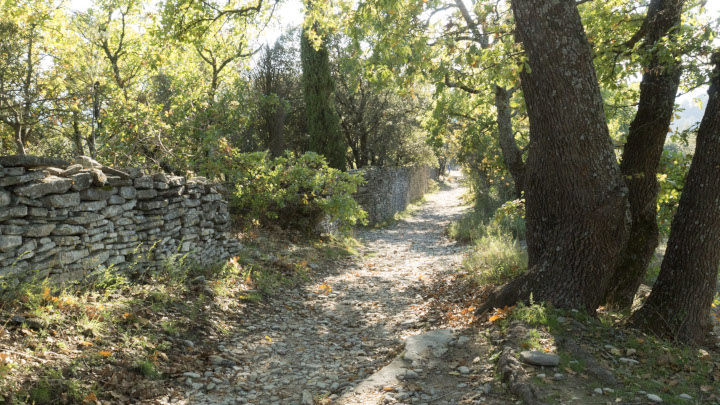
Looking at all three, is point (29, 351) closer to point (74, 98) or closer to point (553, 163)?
point (553, 163)

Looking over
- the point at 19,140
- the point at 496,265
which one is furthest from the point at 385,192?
the point at 19,140

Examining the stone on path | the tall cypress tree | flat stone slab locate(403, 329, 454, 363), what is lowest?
flat stone slab locate(403, 329, 454, 363)

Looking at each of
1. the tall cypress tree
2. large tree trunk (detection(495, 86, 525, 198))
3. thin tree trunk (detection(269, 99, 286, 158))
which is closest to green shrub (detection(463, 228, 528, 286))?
large tree trunk (detection(495, 86, 525, 198))

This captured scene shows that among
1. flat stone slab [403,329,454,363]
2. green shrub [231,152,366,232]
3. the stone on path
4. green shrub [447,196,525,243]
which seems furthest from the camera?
green shrub [447,196,525,243]

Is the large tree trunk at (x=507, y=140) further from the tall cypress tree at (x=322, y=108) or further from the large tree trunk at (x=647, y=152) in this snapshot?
the tall cypress tree at (x=322, y=108)

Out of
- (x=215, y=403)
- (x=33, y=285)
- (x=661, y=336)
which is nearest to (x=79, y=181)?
(x=33, y=285)

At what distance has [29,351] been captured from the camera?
11.8ft

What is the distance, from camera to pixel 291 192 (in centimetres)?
1000

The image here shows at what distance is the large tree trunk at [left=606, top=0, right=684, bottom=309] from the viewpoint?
538 centimetres

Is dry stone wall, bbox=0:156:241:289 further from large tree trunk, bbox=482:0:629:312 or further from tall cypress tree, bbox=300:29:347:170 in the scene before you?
tall cypress tree, bbox=300:29:347:170

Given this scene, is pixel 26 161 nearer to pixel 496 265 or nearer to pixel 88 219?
pixel 88 219

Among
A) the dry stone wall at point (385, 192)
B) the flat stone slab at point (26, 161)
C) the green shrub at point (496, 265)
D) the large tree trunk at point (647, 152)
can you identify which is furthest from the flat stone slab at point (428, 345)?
the dry stone wall at point (385, 192)

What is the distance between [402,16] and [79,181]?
5939 millimetres

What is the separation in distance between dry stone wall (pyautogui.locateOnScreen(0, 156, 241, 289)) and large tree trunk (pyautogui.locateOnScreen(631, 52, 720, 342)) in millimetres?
6000
